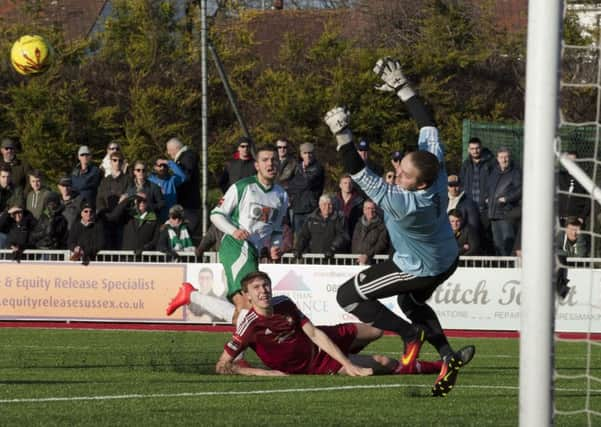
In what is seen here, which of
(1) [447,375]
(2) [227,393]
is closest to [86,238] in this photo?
(2) [227,393]

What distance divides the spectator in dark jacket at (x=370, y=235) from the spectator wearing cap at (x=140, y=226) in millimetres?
3068

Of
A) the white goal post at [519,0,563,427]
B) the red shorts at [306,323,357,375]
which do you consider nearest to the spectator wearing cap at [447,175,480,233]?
the red shorts at [306,323,357,375]

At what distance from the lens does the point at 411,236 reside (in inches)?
379

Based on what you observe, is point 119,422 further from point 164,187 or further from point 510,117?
point 510,117

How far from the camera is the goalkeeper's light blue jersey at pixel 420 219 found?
916 cm

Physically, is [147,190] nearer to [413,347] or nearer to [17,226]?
[17,226]

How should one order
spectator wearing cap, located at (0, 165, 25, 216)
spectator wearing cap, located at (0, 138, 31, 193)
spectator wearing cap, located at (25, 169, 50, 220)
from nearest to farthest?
spectator wearing cap, located at (25, 169, 50, 220)
spectator wearing cap, located at (0, 165, 25, 216)
spectator wearing cap, located at (0, 138, 31, 193)

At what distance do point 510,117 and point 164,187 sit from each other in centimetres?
1759

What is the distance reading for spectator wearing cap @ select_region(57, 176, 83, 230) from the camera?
794 inches

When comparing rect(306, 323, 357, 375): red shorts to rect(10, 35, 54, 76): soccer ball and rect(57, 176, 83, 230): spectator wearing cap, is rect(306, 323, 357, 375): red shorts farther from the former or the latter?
rect(57, 176, 83, 230): spectator wearing cap

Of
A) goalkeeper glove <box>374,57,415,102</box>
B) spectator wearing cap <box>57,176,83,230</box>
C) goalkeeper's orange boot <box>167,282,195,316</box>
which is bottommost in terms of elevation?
goalkeeper's orange boot <box>167,282,195,316</box>

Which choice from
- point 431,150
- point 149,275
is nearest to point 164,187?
point 149,275

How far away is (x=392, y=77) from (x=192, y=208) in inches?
423

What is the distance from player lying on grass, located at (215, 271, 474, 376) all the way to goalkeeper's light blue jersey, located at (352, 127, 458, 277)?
121 cm
